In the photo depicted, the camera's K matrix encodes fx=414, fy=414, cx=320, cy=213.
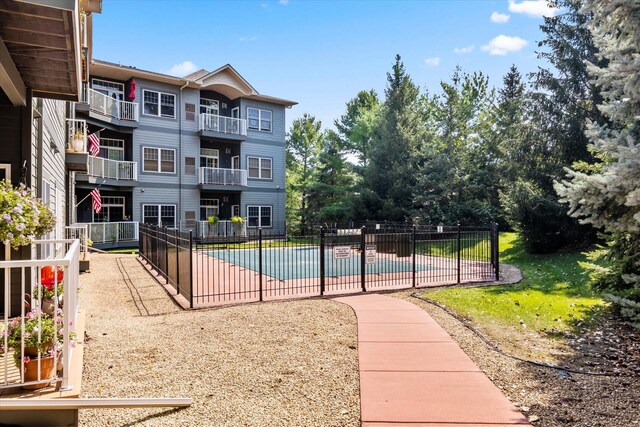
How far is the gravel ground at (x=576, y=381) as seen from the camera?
12.2 feet

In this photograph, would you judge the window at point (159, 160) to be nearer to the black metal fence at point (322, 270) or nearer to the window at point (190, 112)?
the window at point (190, 112)

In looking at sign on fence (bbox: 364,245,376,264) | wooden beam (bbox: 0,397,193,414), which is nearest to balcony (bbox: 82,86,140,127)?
sign on fence (bbox: 364,245,376,264)

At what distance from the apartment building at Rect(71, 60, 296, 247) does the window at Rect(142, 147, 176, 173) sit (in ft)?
0.19

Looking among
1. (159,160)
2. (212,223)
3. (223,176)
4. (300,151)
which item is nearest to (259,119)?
(223,176)

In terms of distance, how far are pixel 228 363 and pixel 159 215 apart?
70.1 ft

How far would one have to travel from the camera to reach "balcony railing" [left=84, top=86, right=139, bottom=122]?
2086 centimetres

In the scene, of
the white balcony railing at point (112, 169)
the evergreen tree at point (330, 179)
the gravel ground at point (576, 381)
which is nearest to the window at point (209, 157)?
the white balcony railing at point (112, 169)

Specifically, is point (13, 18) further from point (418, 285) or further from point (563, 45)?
point (563, 45)

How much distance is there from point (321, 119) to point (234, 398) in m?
41.5

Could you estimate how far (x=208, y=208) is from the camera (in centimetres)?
2711

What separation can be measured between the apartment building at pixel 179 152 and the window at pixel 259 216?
69 mm

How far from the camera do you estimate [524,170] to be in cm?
1981

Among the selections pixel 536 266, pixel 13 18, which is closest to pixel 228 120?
pixel 536 266

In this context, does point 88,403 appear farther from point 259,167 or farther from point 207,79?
point 259,167
